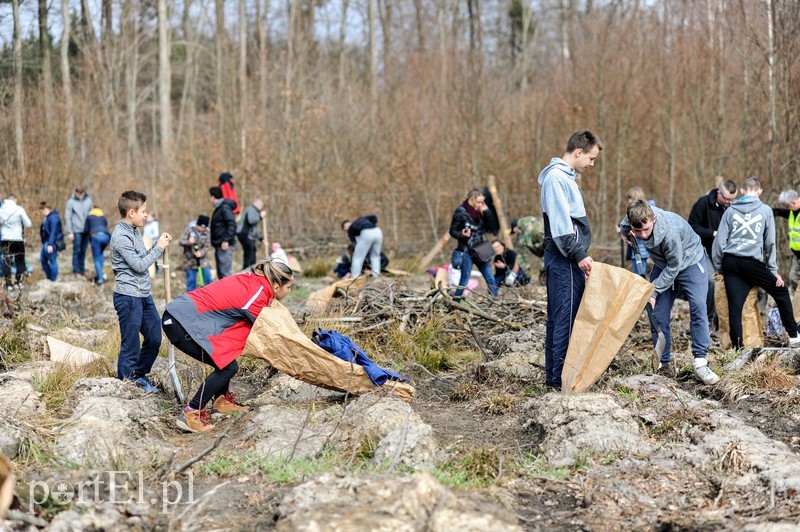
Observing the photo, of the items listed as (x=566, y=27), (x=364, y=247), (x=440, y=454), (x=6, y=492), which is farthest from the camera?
(x=566, y=27)

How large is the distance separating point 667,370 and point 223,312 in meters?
3.66

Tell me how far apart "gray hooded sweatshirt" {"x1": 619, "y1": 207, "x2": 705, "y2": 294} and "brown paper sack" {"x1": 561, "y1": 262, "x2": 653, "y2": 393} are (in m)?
0.68

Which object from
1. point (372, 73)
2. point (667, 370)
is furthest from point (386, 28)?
point (667, 370)

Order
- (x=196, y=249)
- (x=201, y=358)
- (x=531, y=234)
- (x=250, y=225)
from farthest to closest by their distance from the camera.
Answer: (x=250, y=225) → (x=196, y=249) → (x=531, y=234) → (x=201, y=358)

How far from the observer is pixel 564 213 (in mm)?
6059

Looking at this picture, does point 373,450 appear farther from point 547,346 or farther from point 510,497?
point 547,346

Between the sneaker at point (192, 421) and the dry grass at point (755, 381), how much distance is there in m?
3.77

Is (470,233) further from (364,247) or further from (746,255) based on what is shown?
(746,255)

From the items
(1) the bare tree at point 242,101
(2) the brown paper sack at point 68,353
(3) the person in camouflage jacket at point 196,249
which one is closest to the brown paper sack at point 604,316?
(2) the brown paper sack at point 68,353

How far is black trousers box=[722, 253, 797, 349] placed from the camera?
25.2ft

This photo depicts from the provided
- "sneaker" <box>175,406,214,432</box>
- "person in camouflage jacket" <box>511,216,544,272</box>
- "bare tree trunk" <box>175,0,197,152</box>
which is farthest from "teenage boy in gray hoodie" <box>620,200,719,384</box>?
"bare tree trunk" <box>175,0,197,152</box>

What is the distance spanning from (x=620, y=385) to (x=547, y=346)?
601 millimetres

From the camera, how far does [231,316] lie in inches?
231

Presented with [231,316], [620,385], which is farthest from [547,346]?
[231,316]
